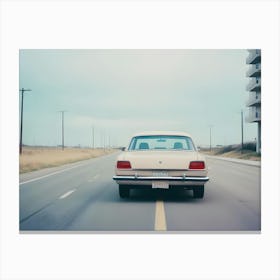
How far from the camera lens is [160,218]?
26.2ft

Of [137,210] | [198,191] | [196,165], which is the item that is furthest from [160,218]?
[198,191]

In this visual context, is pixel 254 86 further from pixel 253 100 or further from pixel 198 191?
pixel 198 191

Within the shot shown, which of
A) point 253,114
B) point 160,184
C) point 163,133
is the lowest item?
point 160,184

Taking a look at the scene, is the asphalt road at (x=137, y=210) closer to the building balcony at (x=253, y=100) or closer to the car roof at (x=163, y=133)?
the car roof at (x=163, y=133)

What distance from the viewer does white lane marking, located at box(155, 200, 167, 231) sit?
7334 mm

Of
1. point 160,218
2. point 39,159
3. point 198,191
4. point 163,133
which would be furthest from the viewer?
point 39,159

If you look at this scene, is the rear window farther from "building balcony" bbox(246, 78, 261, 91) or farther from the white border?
"building balcony" bbox(246, 78, 261, 91)

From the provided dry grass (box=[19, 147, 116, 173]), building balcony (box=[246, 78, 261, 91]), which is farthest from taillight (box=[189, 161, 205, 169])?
building balcony (box=[246, 78, 261, 91])

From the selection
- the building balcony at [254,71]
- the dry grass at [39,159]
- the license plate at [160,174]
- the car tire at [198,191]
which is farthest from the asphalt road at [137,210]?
the building balcony at [254,71]

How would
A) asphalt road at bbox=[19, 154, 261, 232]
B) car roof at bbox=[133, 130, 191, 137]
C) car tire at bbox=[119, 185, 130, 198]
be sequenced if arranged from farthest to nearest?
car roof at bbox=[133, 130, 191, 137] → car tire at bbox=[119, 185, 130, 198] → asphalt road at bbox=[19, 154, 261, 232]

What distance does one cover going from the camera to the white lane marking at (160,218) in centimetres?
733
